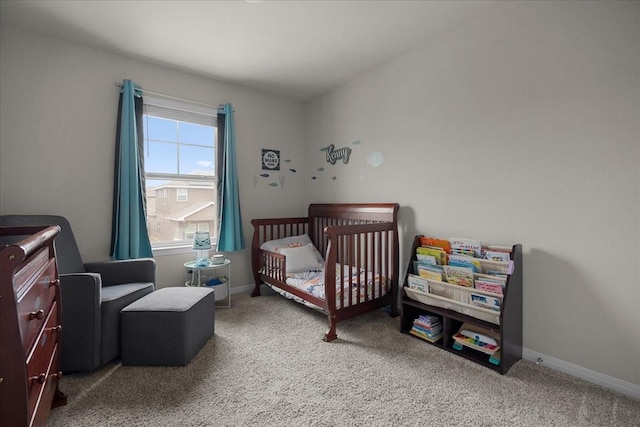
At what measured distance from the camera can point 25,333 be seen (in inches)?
35.2

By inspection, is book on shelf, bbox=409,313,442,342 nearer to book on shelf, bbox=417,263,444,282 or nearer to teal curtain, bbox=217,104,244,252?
book on shelf, bbox=417,263,444,282

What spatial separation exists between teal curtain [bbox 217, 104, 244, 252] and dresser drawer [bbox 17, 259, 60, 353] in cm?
185

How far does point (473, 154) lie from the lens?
2205 millimetres

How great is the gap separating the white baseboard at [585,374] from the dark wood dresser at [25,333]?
249 cm

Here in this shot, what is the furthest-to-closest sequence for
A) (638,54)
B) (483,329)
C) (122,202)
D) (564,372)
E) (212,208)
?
(212,208)
(122,202)
(483,329)
(564,372)
(638,54)

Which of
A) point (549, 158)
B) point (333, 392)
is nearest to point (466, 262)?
point (549, 158)

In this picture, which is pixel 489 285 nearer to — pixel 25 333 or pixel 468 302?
pixel 468 302

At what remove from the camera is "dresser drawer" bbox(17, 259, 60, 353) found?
2.90 ft

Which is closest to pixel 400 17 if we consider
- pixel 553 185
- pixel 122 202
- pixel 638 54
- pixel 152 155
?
pixel 638 54

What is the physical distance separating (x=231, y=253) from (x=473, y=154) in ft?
8.69

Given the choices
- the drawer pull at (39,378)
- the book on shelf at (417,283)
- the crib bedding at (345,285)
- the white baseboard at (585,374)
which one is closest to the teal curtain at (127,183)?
the crib bedding at (345,285)

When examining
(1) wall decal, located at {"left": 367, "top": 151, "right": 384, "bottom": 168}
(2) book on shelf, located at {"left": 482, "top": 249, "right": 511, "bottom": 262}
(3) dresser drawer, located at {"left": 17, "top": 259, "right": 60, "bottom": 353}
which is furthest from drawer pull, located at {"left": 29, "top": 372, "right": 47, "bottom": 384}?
(1) wall decal, located at {"left": 367, "top": 151, "right": 384, "bottom": 168}

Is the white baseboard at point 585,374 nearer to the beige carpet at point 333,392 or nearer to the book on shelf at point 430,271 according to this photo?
the beige carpet at point 333,392

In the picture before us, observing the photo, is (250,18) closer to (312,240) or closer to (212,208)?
(212,208)
